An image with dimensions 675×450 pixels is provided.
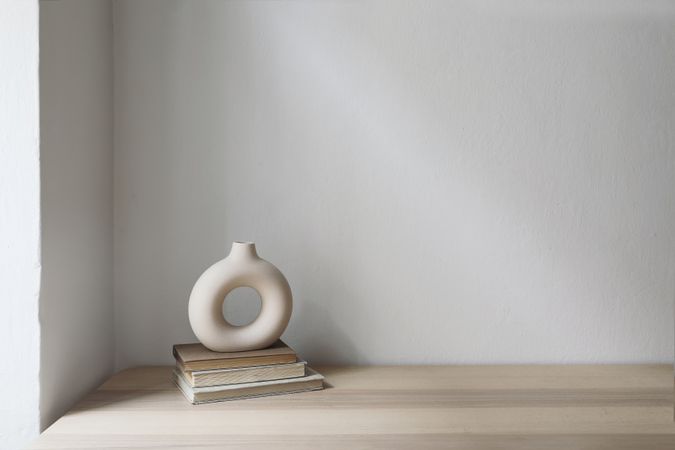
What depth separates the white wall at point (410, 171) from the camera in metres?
1.36

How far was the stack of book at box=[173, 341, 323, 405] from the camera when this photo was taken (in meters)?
1.13

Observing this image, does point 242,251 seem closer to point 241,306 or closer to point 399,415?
point 241,306

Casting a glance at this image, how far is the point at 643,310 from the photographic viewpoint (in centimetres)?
142

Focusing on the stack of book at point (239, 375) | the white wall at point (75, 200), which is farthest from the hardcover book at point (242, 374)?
the white wall at point (75, 200)

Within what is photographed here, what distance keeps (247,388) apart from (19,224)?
47 centimetres

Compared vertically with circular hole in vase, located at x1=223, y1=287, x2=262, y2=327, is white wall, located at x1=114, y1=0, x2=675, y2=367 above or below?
above

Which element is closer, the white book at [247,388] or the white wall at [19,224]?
the white wall at [19,224]

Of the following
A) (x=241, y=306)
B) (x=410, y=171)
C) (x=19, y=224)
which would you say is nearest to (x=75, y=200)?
(x=19, y=224)

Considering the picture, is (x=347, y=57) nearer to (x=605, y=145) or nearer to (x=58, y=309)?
(x=605, y=145)

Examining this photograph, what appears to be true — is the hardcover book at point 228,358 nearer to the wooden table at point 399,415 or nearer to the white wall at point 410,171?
the wooden table at point 399,415

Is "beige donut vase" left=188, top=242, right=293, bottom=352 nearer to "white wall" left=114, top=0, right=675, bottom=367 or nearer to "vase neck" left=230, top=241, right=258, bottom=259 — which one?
"vase neck" left=230, top=241, right=258, bottom=259

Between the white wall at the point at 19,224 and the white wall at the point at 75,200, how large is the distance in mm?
16

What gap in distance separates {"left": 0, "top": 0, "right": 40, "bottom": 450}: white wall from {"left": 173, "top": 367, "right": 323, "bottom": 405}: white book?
0.82ft

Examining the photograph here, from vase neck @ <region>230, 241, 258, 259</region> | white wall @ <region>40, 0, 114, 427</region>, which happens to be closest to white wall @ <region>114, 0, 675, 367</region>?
white wall @ <region>40, 0, 114, 427</region>
